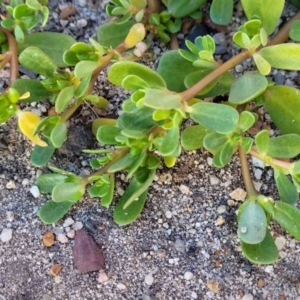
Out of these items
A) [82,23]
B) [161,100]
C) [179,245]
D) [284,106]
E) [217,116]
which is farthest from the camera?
[82,23]

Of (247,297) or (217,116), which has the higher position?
(217,116)

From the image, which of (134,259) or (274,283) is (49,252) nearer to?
(134,259)

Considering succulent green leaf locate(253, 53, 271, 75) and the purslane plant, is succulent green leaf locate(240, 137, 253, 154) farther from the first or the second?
succulent green leaf locate(253, 53, 271, 75)

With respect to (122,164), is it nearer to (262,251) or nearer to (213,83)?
(213,83)

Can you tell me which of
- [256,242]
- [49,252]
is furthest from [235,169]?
[49,252]

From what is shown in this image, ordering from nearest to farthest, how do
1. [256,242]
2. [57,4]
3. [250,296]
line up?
[256,242], [250,296], [57,4]

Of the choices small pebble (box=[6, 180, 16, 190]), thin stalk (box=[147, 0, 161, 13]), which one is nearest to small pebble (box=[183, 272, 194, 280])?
small pebble (box=[6, 180, 16, 190])

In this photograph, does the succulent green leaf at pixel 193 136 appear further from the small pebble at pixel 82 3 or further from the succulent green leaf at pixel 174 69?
the small pebble at pixel 82 3

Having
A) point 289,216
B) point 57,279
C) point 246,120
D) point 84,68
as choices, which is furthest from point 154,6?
point 57,279
